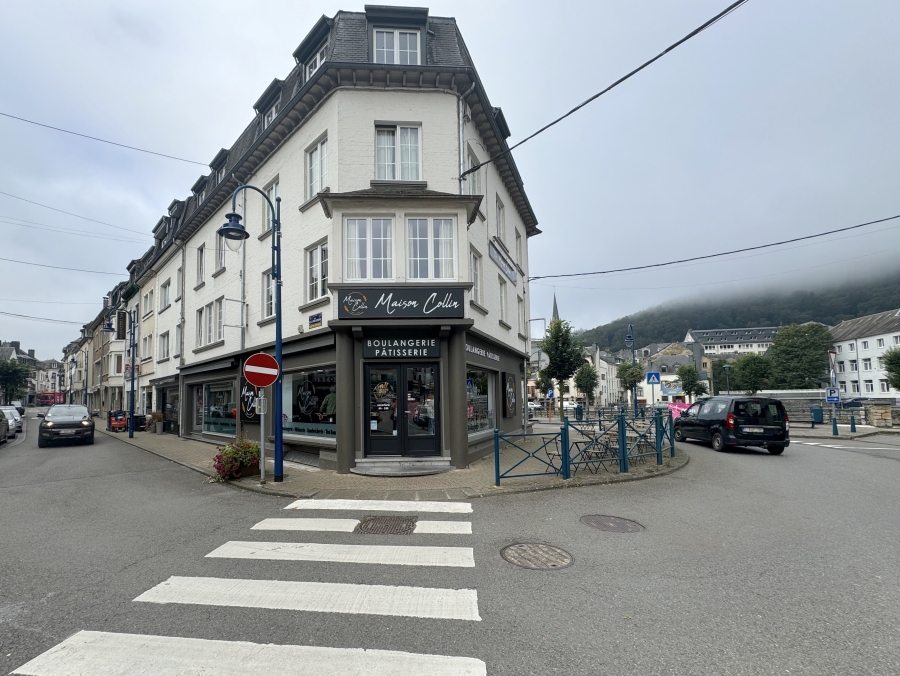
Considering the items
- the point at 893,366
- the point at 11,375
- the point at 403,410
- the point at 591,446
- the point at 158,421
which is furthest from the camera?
the point at 11,375

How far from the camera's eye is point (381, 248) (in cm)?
1069

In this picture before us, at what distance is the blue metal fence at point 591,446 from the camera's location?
29.0 ft

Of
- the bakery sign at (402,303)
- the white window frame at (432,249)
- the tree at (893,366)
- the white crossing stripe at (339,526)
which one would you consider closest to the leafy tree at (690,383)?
the tree at (893,366)

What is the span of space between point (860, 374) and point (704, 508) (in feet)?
256

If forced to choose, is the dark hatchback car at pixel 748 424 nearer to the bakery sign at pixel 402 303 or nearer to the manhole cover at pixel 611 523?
the bakery sign at pixel 402 303

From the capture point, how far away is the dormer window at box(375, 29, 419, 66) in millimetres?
11594

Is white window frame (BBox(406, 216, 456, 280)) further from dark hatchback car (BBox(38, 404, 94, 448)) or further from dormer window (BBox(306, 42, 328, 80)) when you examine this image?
dark hatchback car (BBox(38, 404, 94, 448))

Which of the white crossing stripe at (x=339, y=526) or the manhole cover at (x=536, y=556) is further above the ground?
the manhole cover at (x=536, y=556)

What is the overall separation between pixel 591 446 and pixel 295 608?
7126 millimetres

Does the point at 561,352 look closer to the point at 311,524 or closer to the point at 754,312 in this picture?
the point at 311,524

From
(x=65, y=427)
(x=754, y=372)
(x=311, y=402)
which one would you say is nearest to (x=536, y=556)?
(x=311, y=402)

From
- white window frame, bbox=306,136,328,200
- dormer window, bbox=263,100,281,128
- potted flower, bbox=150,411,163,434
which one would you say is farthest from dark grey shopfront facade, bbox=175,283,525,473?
potted flower, bbox=150,411,163,434

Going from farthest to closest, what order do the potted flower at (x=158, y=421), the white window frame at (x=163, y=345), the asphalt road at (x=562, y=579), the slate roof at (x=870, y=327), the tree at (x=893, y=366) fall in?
the slate roof at (x=870, y=327) → the tree at (x=893, y=366) → the white window frame at (x=163, y=345) → the potted flower at (x=158, y=421) → the asphalt road at (x=562, y=579)

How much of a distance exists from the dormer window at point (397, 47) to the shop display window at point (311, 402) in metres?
7.87
